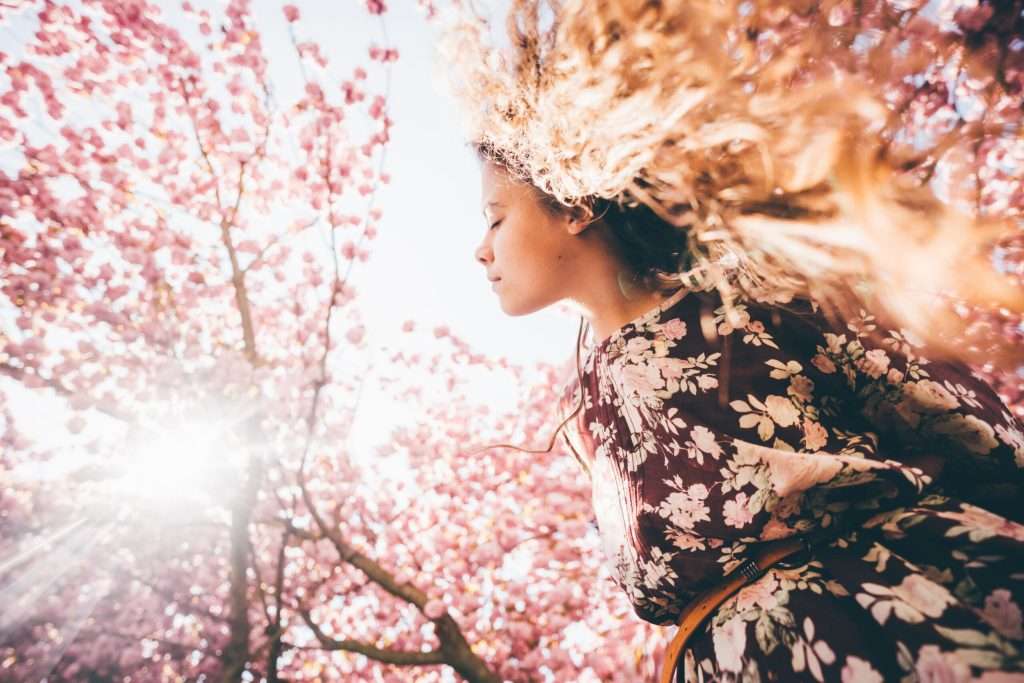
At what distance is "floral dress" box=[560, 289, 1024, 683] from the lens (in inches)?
31.5

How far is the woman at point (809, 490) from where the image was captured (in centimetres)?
80

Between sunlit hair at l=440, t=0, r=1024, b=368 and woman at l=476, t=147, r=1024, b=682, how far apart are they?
0.41ft

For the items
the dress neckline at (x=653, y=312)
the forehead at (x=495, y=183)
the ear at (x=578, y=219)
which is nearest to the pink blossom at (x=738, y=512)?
the dress neckline at (x=653, y=312)

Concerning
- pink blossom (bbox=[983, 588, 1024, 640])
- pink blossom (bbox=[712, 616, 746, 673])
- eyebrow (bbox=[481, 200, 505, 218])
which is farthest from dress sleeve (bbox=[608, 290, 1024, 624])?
eyebrow (bbox=[481, 200, 505, 218])

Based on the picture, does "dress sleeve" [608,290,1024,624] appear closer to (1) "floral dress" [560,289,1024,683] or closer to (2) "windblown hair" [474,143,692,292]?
(1) "floral dress" [560,289,1024,683]

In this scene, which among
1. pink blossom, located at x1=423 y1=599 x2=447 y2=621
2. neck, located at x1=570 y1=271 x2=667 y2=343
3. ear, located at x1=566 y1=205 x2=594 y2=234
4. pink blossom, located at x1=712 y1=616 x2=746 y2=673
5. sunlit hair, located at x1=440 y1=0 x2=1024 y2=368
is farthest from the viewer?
pink blossom, located at x1=423 y1=599 x2=447 y2=621

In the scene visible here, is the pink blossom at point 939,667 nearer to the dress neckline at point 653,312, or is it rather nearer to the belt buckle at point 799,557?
the belt buckle at point 799,557

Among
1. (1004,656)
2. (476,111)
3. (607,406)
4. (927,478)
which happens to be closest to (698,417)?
(607,406)

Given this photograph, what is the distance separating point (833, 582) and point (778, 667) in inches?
7.2

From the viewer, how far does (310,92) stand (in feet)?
21.6

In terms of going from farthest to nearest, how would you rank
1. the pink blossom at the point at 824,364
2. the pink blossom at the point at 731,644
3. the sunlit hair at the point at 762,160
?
the pink blossom at the point at 824,364
the sunlit hair at the point at 762,160
the pink blossom at the point at 731,644

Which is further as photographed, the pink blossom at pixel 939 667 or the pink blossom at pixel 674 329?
A: the pink blossom at pixel 674 329

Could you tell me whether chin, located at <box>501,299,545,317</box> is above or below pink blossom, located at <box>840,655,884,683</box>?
above

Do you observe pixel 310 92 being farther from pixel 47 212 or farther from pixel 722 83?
pixel 722 83
